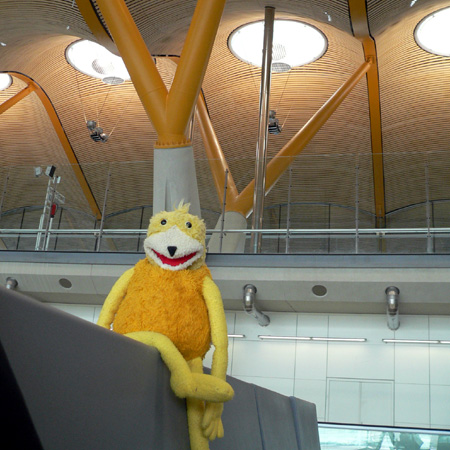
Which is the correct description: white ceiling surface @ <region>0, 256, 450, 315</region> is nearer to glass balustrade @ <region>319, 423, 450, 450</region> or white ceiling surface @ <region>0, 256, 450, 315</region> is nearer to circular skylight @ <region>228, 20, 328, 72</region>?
glass balustrade @ <region>319, 423, 450, 450</region>

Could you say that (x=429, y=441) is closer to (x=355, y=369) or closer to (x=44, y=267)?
(x=355, y=369)

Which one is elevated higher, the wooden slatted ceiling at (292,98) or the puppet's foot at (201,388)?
the wooden slatted ceiling at (292,98)

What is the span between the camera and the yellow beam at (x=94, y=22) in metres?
15.9

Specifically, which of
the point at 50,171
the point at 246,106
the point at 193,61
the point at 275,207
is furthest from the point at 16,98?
the point at 193,61

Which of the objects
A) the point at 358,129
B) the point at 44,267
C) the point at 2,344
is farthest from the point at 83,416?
the point at 358,129

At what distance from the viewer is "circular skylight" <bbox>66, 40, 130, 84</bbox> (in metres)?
21.9

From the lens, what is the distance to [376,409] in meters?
13.9

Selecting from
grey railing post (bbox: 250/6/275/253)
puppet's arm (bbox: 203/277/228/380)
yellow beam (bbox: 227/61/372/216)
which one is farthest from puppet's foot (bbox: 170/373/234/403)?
grey railing post (bbox: 250/6/275/253)

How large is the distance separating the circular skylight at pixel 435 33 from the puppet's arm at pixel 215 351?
18.0 meters

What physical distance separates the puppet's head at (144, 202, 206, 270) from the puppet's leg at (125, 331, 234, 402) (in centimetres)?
63

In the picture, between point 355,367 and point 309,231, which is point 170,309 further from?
point 355,367

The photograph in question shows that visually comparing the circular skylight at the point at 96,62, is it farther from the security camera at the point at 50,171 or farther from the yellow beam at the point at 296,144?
the security camera at the point at 50,171

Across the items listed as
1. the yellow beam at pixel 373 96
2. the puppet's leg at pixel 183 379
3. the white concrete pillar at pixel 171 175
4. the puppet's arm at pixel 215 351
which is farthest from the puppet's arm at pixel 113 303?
the yellow beam at pixel 373 96

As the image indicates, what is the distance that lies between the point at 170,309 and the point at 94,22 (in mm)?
15433
